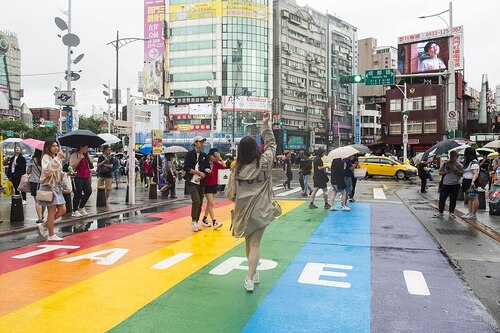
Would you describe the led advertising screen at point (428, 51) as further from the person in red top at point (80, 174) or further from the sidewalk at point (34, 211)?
the person in red top at point (80, 174)

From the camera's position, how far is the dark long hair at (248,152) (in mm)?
5152

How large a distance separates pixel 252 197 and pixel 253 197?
0.04ft

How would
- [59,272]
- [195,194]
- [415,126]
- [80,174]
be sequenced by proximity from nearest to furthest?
[59,272]
[195,194]
[80,174]
[415,126]

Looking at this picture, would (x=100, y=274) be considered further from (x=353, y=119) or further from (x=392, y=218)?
(x=353, y=119)

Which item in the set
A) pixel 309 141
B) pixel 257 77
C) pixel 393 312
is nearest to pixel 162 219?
pixel 393 312

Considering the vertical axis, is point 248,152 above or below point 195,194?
above

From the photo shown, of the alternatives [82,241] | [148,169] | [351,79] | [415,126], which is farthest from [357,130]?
[82,241]

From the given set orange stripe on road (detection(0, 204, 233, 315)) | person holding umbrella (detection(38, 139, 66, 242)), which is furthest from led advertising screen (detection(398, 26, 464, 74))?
person holding umbrella (detection(38, 139, 66, 242))

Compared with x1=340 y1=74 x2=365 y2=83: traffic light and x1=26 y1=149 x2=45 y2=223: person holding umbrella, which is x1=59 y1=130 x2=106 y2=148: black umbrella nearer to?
x1=26 y1=149 x2=45 y2=223: person holding umbrella

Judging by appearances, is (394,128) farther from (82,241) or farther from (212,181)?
(82,241)

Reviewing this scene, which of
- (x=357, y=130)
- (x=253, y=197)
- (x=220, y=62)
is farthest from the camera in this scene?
(x=357, y=130)

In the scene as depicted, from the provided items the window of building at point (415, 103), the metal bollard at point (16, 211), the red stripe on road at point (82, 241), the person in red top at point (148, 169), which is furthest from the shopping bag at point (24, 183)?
the window of building at point (415, 103)

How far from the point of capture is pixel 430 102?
59.6 metres

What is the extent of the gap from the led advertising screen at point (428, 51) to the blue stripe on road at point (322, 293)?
60782 millimetres
